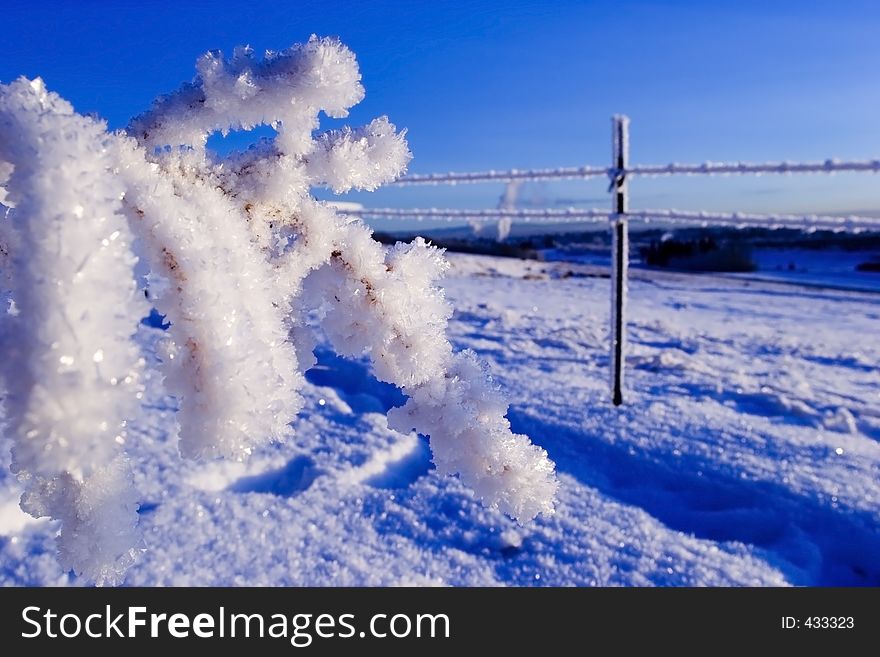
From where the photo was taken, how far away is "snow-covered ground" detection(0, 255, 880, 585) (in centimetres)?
142

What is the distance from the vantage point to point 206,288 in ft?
1.47

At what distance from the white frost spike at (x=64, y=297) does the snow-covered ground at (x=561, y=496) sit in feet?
3.48

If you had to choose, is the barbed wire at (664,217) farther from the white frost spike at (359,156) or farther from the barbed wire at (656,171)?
the white frost spike at (359,156)

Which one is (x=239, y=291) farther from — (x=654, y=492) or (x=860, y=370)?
(x=860, y=370)

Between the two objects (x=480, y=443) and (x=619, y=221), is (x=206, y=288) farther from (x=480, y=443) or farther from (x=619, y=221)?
(x=619, y=221)

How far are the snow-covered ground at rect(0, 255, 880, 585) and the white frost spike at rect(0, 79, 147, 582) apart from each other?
106 centimetres

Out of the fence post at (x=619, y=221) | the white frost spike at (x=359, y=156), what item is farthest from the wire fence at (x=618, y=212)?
the white frost spike at (x=359, y=156)

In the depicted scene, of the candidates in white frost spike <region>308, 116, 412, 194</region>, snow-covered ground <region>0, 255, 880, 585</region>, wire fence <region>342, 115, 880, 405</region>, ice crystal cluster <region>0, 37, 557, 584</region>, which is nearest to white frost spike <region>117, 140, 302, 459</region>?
ice crystal cluster <region>0, 37, 557, 584</region>

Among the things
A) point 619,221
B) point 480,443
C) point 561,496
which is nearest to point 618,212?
point 619,221

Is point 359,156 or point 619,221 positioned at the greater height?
point 619,221

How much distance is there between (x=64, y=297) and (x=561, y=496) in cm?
158

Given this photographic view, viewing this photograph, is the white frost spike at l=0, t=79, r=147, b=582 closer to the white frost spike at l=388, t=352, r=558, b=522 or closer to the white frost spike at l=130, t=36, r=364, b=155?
the white frost spike at l=130, t=36, r=364, b=155

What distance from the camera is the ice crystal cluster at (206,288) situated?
0.38 metres

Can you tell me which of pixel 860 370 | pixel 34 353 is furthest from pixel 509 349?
pixel 34 353
